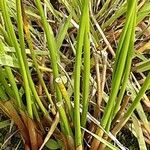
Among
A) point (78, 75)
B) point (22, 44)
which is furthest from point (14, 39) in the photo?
point (78, 75)

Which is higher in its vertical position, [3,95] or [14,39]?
[14,39]

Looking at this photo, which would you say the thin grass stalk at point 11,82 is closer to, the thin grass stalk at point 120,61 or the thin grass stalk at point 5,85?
the thin grass stalk at point 5,85

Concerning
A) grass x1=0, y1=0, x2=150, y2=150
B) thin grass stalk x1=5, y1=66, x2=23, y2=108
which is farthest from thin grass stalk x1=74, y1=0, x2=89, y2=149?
thin grass stalk x1=5, y1=66, x2=23, y2=108

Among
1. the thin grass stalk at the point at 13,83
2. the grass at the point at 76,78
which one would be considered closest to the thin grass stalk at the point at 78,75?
the grass at the point at 76,78

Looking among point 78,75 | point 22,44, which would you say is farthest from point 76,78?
point 22,44

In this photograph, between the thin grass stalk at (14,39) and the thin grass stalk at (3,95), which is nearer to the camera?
the thin grass stalk at (14,39)

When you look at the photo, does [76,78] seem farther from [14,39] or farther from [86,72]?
[14,39]

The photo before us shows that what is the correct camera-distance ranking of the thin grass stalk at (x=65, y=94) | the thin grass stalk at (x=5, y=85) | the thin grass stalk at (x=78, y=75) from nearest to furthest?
the thin grass stalk at (x=78, y=75), the thin grass stalk at (x=65, y=94), the thin grass stalk at (x=5, y=85)

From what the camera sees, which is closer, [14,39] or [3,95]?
[14,39]

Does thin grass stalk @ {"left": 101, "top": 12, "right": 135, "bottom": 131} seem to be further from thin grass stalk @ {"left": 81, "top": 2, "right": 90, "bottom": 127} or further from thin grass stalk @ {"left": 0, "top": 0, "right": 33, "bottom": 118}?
thin grass stalk @ {"left": 0, "top": 0, "right": 33, "bottom": 118}
